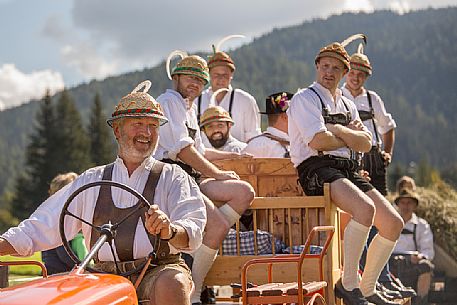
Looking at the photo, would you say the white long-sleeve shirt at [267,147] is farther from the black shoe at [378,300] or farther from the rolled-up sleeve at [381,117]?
the black shoe at [378,300]

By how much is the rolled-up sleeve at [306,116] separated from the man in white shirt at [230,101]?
8.74 ft

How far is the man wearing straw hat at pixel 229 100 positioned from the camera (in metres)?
10.7

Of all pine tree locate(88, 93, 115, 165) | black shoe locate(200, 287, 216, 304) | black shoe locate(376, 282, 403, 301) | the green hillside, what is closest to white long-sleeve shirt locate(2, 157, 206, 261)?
black shoe locate(200, 287, 216, 304)

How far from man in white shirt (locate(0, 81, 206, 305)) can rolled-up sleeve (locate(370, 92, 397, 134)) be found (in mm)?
5010

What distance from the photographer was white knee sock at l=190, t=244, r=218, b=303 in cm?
772

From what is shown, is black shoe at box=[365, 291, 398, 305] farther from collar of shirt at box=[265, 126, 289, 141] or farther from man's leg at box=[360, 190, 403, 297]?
collar of shirt at box=[265, 126, 289, 141]

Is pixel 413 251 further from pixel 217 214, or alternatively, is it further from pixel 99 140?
pixel 99 140

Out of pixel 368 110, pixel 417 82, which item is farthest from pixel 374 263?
pixel 417 82

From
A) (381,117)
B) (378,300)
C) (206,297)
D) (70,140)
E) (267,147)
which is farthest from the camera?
(70,140)

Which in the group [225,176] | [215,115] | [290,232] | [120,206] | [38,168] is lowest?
[290,232]

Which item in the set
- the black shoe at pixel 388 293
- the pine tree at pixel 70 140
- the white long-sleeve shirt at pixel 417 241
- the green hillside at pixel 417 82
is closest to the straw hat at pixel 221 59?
the black shoe at pixel 388 293

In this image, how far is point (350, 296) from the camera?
768 cm

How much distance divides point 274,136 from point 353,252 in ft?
6.68

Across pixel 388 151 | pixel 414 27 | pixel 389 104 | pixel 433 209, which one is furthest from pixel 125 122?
pixel 414 27
